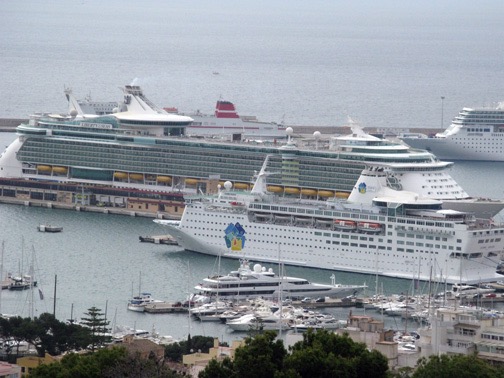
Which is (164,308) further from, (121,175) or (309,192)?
(121,175)

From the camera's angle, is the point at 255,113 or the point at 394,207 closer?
the point at 394,207

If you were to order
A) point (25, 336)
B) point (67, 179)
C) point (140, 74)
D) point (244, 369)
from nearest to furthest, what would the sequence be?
point (244, 369) → point (25, 336) → point (67, 179) → point (140, 74)

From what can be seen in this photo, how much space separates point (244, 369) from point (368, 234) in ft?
63.7

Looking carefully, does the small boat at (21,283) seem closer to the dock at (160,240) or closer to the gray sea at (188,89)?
the gray sea at (188,89)

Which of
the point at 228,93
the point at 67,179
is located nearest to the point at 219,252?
the point at 67,179

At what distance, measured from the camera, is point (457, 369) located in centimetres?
2412

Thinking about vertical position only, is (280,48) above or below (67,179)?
above

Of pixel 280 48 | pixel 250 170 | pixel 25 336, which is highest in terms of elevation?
pixel 280 48

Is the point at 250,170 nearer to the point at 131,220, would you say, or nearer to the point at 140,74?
the point at 131,220

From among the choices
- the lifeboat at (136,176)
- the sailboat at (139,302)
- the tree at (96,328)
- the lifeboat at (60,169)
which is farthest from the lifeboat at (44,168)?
the tree at (96,328)

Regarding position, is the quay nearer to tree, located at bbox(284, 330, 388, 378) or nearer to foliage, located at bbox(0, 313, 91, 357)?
foliage, located at bbox(0, 313, 91, 357)

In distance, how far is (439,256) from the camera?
4197 cm

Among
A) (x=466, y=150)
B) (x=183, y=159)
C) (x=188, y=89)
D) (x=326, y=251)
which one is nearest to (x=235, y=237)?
(x=326, y=251)

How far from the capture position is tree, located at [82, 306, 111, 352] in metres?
31.2
